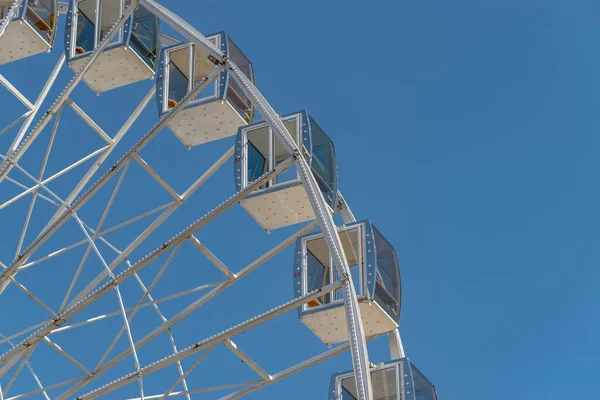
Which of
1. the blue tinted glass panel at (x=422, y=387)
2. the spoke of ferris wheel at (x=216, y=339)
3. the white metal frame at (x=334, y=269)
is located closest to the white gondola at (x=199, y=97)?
the white metal frame at (x=334, y=269)

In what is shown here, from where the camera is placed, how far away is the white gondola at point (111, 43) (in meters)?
20.8

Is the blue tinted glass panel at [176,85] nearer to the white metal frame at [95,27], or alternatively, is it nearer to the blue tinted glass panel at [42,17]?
the white metal frame at [95,27]

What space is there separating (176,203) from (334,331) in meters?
3.22

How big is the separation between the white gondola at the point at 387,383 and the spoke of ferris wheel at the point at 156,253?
9.12 feet

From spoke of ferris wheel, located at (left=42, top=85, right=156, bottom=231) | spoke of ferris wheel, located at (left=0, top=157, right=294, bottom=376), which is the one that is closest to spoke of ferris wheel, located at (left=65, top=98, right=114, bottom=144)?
spoke of ferris wheel, located at (left=42, top=85, right=156, bottom=231)

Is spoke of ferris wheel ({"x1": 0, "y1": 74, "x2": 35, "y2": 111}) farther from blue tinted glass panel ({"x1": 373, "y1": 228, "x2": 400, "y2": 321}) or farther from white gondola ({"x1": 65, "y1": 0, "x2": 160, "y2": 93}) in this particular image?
blue tinted glass panel ({"x1": 373, "y1": 228, "x2": 400, "y2": 321})

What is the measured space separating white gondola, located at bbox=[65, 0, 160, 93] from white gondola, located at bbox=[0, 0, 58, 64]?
707mm

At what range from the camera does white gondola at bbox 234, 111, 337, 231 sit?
62.1ft

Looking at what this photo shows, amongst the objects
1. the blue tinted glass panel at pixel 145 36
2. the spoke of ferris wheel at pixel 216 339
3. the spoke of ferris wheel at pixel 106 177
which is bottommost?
the spoke of ferris wheel at pixel 216 339

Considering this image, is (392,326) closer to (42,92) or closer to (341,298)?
(341,298)

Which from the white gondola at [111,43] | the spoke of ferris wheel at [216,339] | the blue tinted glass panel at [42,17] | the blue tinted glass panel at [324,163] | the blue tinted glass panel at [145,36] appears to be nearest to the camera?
the spoke of ferris wheel at [216,339]

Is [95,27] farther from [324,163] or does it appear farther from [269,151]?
[324,163]

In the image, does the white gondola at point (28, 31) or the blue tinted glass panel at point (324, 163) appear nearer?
the blue tinted glass panel at point (324, 163)

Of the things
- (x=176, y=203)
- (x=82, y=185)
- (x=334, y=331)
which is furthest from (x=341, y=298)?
(x=82, y=185)
